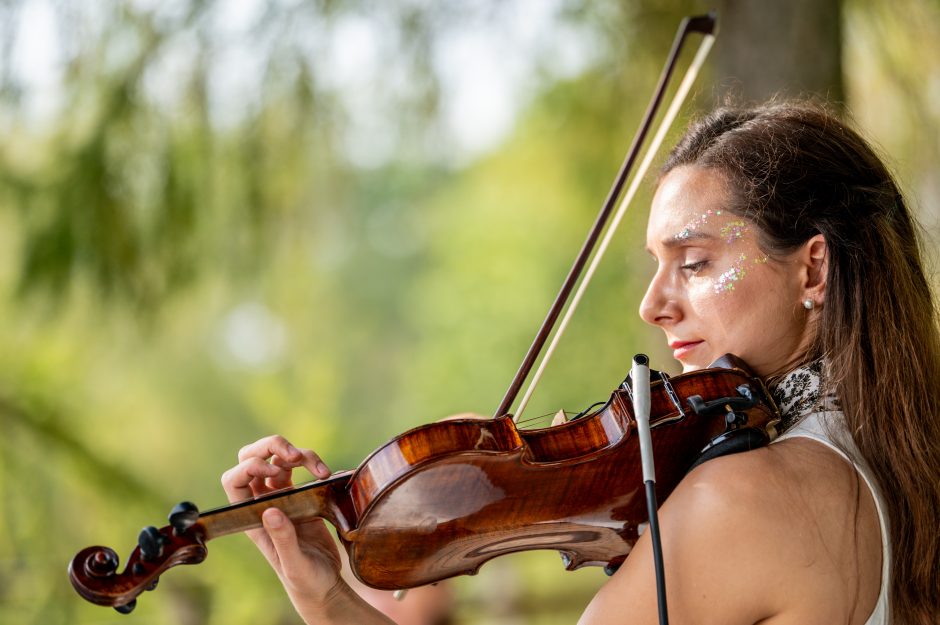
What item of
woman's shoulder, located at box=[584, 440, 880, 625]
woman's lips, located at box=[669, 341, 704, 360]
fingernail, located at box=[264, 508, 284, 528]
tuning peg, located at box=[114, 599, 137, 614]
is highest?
woman's lips, located at box=[669, 341, 704, 360]

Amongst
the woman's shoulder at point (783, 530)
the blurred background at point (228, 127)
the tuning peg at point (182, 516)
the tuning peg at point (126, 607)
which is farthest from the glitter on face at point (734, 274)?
the blurred background at point (228, 127)

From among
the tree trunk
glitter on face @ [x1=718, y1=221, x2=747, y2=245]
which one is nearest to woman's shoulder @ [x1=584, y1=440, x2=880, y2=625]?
glitter on face @ [x1=718, y1=221, x2=747, y2=245]

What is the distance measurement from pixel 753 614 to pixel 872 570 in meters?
0.21

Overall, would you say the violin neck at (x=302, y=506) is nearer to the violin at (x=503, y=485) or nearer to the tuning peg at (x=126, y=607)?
the violin at (x=503, y=485)

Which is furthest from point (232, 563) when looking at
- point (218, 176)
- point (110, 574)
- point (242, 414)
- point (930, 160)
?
point (242, 414)

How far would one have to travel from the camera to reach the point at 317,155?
155 inches

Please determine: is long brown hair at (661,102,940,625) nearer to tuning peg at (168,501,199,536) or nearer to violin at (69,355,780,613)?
violin at (69,355,780,613)

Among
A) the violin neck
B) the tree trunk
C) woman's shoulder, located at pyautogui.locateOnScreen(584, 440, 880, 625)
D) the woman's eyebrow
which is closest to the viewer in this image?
woman's shoulder, located at pyautogui.locateOnScreen(584, 440, 880, 625)

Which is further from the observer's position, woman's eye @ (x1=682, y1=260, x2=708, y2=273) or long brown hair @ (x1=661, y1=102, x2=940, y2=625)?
woman's eye @ (x1=682, y1=260, x2=708, y2=273)

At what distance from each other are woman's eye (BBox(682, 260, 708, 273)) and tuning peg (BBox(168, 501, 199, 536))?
31.9 inches

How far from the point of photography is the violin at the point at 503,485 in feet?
4.57

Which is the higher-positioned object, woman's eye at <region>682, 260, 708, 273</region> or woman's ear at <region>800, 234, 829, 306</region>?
woman's eye at <region>682, 260, 708, 273</region>

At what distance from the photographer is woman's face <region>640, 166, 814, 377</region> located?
1.60 meters

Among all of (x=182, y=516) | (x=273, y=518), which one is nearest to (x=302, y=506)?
(x=273, y=518)
